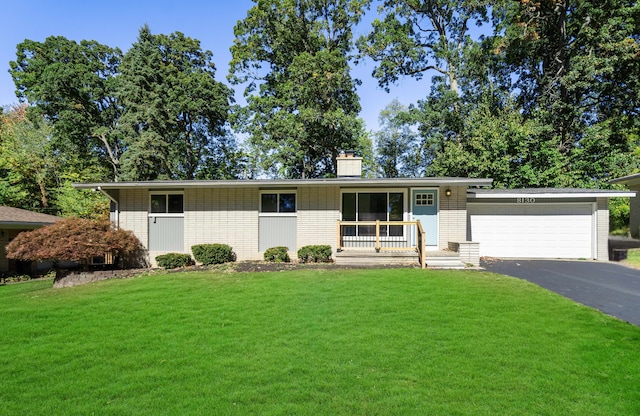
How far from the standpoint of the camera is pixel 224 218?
38.2ft

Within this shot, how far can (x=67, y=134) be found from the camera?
2420 cm

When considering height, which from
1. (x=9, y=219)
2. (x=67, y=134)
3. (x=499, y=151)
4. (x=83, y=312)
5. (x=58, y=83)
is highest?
(x=58, y=83)

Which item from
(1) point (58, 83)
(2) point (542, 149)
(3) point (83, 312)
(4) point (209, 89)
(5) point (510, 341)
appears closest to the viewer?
(5) point (510, 341)

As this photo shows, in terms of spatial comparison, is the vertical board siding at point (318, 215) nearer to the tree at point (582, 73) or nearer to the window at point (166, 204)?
the window at point (166, 204)

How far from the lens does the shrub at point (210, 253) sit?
10.9 m

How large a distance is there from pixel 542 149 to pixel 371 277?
49.8 ft

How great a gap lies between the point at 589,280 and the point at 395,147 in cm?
1986

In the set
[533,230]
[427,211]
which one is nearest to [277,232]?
[427,211]

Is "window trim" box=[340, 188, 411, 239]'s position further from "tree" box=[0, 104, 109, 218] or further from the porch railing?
"tree" box=[0, 104, 109, 218]

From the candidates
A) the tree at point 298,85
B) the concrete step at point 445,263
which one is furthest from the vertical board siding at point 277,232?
the tree at point 298,85

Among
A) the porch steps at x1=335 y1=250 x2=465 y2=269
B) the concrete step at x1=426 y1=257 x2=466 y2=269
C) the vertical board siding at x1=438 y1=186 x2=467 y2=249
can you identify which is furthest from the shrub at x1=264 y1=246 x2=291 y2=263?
the vertical board siding at x1=438 y1=186 x2=467 y2=249

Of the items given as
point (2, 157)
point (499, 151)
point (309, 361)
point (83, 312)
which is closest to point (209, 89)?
point (2, 157)

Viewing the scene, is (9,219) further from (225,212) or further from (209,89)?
(209,89)

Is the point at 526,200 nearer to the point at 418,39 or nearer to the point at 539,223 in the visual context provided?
the point at 539,223
